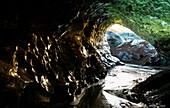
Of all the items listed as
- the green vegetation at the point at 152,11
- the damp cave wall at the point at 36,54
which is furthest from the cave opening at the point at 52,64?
the green vegetation at the point at 152,11

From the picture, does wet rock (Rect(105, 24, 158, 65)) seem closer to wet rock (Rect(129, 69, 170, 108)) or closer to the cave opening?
wet rock (Rect(129, 69, 170, 108))

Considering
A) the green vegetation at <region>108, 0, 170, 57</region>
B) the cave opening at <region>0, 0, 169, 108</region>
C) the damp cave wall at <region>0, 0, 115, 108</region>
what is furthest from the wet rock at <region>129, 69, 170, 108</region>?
the damp cave wall at <region>0, 0, 115, 108</region>

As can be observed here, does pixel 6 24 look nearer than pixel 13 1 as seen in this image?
No

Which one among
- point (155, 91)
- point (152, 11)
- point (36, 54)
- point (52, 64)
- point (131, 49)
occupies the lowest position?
point (155, 91)

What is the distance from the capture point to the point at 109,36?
3288cm

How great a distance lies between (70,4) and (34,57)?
7.19 feet

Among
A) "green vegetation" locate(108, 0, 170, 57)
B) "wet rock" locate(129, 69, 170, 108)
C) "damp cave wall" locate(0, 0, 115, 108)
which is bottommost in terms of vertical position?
"wet rock" locate(129, 69, 170, 108)

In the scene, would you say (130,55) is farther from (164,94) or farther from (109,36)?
(164,94)

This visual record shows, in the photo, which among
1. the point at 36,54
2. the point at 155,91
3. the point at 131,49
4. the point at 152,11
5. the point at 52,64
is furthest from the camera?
the point at 131,49

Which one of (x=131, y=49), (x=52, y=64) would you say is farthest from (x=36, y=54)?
(x=131, y=49)

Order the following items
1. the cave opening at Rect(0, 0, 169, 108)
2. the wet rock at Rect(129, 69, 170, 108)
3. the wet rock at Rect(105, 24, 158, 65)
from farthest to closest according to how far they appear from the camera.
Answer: the wet rock at Rect(105, 24, 158, 65) → the wet rock at Rect(129, 69, 170, 108) → the cave opening at Rect(0, 0, 169, 108)

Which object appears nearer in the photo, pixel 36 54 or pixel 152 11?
pixel 36 54

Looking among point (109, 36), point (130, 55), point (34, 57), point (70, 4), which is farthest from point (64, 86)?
point (109, 36)

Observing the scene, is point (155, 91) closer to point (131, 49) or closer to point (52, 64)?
point (52, 64)
